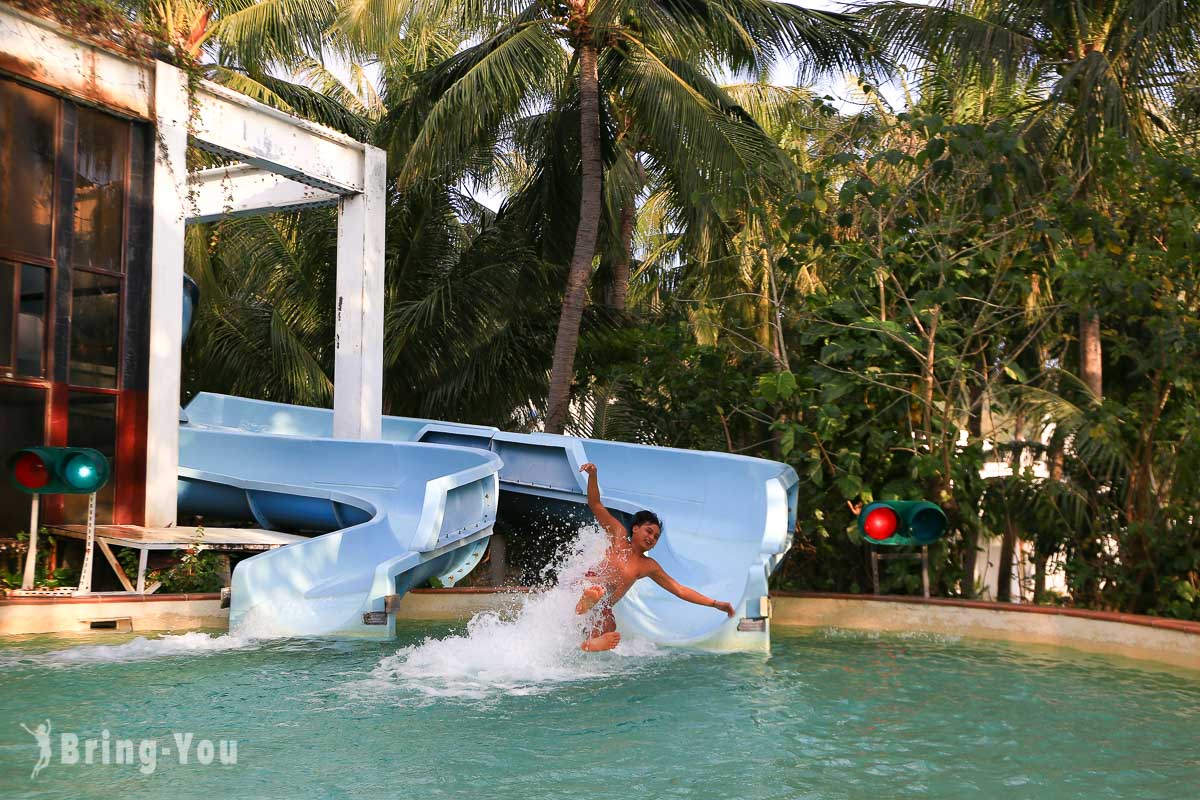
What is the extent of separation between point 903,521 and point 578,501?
333 cm

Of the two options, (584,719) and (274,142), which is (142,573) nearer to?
(584,719)

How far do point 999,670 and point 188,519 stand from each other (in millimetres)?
8353

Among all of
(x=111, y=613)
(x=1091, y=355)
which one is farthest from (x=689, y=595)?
(x=1091, y=355)

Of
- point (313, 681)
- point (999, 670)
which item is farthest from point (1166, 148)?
point (313, 681)

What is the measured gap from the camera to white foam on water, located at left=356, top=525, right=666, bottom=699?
684 centimetres

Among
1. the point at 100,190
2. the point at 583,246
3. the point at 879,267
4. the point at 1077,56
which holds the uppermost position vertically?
the point at 1077,56

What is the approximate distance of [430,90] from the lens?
15570mm

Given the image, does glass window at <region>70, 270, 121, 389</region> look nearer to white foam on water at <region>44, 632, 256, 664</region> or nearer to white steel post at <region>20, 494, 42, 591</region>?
white steel post at <region>20, 494, 42, 591</region>

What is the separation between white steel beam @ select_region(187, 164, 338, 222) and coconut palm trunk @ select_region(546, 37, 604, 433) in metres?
3.04

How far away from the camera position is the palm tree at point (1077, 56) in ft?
36.6

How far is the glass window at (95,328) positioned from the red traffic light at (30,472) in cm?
148

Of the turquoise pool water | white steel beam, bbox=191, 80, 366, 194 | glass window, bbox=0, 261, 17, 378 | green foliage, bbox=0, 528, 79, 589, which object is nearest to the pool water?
the turquoise pool water

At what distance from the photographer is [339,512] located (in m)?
11.3

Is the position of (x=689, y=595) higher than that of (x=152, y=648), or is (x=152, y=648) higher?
(x=689, y=595)
